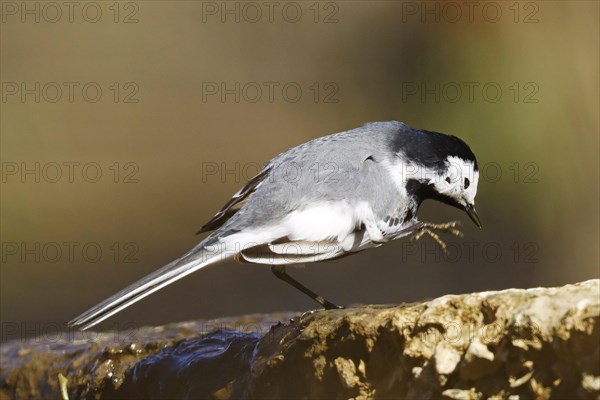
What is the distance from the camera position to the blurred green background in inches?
307

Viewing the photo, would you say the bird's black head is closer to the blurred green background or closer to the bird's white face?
the bird's white face

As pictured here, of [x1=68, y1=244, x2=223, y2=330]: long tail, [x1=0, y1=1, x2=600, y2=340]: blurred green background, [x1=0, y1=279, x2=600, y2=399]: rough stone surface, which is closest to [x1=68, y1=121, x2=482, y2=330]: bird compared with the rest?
[x1=68, y1=244, x2=223, y2=330]: long tail

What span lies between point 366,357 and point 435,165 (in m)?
1.64

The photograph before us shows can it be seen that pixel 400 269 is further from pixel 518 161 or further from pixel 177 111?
pixel 177 111

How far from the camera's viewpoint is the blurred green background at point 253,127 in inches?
A: 307

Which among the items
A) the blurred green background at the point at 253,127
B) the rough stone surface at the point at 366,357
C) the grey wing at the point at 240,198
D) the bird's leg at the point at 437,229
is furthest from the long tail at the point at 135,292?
the blurred green background at the point at 253,127

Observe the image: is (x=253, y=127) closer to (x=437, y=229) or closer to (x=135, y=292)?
(x=437, y=229)

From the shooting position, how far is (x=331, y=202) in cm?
426

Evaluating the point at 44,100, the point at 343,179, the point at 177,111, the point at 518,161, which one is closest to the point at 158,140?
the point at 177,111

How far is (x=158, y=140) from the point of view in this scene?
9961 mm

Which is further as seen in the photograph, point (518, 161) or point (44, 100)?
point (44, 100)

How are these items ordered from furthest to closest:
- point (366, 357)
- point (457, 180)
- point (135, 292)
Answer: point (457, 180) → point (135, 292) → point (366, 357)

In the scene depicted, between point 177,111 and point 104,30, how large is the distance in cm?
130

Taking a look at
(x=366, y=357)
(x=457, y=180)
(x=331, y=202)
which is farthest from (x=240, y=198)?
(x=366, y=357)
